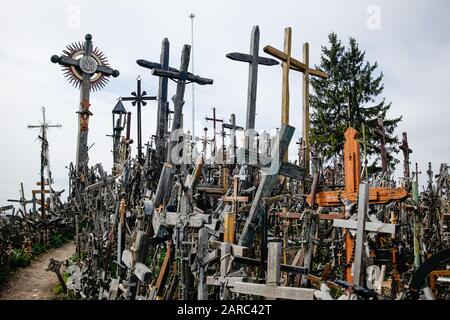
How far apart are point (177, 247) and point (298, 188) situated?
33.5ft

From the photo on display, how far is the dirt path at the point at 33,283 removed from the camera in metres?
9.23

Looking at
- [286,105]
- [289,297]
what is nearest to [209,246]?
[289,297]

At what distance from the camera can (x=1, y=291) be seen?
9453 millimetres

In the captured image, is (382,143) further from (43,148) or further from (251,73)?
Result: (43,148)

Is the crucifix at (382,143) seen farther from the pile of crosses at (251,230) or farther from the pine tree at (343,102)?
the pine tree at (343,102)

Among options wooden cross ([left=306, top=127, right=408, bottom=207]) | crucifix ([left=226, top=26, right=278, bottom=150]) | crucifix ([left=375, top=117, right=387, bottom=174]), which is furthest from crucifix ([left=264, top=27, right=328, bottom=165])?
crucifix ([left=375, top=117, right=387, bottom=174])

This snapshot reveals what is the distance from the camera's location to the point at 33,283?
10.3 metres

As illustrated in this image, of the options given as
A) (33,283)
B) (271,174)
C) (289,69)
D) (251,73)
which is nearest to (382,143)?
(289,69)

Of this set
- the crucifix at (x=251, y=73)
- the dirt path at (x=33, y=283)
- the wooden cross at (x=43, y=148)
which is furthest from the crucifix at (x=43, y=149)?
the crucifix at (x=251, y=73)

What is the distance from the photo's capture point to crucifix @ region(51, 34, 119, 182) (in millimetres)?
18281

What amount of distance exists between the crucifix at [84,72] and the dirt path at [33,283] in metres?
6.81
